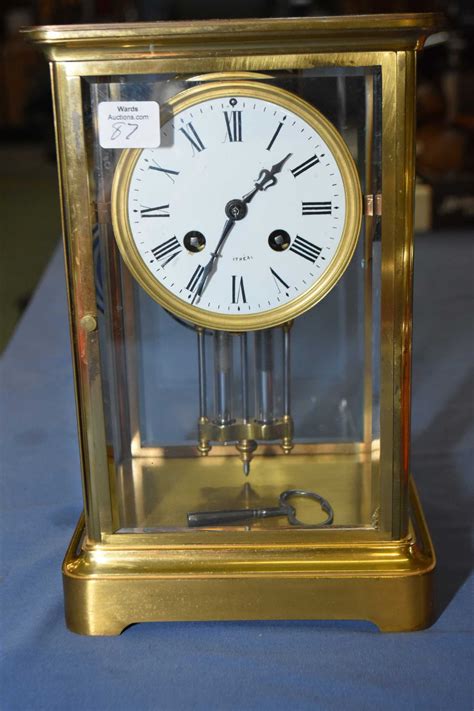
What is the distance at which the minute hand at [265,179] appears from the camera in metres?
1.12

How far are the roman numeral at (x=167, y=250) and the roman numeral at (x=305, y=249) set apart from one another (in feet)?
0.41

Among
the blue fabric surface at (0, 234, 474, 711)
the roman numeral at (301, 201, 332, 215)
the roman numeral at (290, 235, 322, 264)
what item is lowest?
the blue fabric surface at (0, 234, 474, 711)

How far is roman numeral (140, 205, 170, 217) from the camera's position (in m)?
1.13

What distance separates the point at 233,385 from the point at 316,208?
0.28 m

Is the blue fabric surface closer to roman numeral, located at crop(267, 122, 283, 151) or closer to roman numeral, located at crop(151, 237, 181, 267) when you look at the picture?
roman numeral, located at crop(151, 237, 181, 267)

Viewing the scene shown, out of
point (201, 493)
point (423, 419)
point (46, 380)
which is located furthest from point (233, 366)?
point (46, 380)

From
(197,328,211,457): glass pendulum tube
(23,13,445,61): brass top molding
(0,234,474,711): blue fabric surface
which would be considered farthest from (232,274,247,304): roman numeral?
(0,234,474,711): blue fabric surface

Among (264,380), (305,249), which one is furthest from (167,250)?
(264,380)

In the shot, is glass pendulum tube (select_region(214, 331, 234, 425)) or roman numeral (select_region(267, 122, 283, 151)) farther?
glass pendulum tube (select_region(214, 331, 234, 425))

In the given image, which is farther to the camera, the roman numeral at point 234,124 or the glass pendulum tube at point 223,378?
the glass pendulum tube at point 223,378

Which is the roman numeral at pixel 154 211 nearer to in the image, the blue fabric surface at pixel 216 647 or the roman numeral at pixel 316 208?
the roman numeral at pixel 316 208

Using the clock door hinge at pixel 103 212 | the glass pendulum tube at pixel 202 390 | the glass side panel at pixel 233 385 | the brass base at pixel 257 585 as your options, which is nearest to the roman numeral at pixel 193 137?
the glass side panel at pixel 233 385

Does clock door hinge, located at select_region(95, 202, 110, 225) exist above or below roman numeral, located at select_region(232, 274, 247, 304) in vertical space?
above

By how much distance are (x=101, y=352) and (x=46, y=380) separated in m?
0.92
